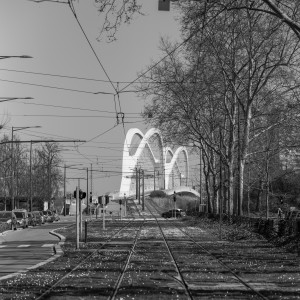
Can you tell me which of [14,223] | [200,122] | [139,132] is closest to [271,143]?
Result: [200,122]

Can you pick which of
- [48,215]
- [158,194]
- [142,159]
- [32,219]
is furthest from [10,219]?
[142,159]

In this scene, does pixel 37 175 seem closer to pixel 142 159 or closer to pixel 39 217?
pixel 39 217

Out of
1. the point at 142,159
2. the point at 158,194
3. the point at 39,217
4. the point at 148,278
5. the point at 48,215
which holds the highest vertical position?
the point at 142,159

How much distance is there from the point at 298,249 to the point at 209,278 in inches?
433

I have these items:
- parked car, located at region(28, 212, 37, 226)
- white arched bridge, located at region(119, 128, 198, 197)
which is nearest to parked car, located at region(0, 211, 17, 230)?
parked car, located at region(28, 212, 37, 226)

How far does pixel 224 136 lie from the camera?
205 feet

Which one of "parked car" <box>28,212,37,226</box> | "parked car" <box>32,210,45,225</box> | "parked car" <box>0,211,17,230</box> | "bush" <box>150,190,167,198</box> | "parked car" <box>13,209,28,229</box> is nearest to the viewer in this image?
"parked car" <box>0,211,17,230</box>

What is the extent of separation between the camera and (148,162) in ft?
596

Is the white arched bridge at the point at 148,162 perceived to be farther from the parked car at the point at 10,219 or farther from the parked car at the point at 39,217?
the parked car at the point at 10,219

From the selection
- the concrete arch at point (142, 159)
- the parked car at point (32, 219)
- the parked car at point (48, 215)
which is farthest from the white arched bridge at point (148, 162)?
the parked car at point (32, 219)

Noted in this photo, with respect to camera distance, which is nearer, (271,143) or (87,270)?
(87,270)

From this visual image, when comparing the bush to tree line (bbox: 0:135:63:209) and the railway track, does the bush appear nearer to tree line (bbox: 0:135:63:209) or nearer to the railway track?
tree line (bbox: 0:135:63:209)

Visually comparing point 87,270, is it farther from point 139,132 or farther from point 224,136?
point 139,132

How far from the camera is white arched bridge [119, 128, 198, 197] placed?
15400 cm
